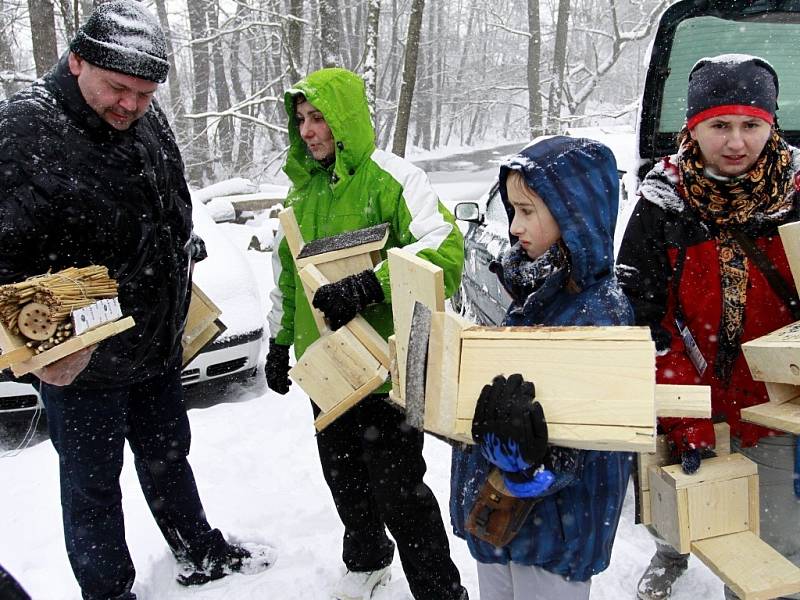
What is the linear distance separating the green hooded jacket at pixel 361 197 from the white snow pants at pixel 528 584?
0.97 m

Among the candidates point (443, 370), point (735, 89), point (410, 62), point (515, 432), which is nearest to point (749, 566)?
point (515, 432)

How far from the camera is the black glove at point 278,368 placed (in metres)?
2.83

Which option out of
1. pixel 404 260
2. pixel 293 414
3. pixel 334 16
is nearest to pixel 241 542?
pixel 293 414

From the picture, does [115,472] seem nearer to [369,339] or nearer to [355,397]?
[355,397]

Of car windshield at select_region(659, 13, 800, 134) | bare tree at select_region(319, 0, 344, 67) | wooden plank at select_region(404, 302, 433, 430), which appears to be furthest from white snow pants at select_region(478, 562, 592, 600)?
bare tree at select_region(319, 0, 344, 67)

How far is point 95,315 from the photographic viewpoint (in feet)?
6.84

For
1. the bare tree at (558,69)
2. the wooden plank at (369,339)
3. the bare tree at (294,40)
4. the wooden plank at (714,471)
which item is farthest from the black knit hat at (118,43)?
the bare tree at (558,69)

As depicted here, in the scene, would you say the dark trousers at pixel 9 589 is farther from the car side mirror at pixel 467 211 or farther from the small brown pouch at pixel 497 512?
the car side mirror at pixel 467 211

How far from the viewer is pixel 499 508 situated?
1.67 m

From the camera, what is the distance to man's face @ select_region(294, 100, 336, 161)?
98.8 inches

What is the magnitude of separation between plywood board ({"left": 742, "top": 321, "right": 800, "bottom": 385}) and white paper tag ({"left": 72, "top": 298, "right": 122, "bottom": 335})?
1973mm

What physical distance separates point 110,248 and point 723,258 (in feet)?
6.83

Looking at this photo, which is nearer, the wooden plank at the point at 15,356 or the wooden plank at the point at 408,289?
the wooden plank at the point at 408,289

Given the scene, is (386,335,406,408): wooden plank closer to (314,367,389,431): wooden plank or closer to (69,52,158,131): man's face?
(314,367,389,431): wooden plank
